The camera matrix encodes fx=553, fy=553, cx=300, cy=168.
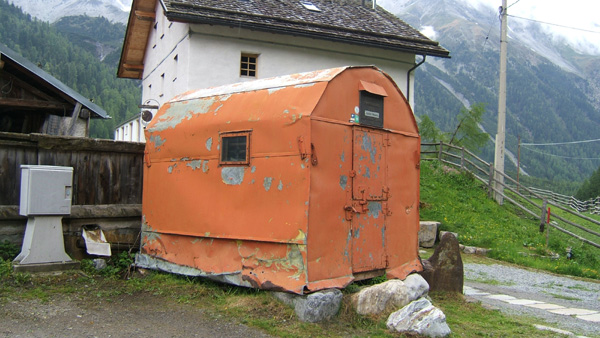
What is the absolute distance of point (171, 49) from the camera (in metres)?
19.4

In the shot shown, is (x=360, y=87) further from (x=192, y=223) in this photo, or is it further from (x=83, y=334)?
(x=83, y=334)

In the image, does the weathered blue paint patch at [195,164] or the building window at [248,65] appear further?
the building window at [248,65]

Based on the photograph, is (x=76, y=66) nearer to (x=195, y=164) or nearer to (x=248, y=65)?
(x=248, y=65)

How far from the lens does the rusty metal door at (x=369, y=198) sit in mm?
7301

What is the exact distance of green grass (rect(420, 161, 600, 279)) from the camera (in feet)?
46.6

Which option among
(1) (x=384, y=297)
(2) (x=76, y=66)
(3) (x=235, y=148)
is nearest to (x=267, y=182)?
(3) (x=235, y=148)

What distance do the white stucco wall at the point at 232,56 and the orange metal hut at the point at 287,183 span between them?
904cm

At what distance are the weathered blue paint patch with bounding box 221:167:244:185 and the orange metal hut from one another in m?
0.01

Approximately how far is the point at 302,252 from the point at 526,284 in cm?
652

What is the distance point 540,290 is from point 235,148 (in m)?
6.77

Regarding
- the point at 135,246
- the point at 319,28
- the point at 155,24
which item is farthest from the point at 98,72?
the point at 135,246

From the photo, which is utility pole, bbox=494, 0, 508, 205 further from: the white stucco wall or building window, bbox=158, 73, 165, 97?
building window, bbox=158, 73, 165, 97

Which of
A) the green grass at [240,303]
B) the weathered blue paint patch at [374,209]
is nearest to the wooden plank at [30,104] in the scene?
the green grass at [240,303]

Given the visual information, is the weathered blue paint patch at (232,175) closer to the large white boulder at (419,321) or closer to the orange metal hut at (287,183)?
the orange metal hut at (287,183)
